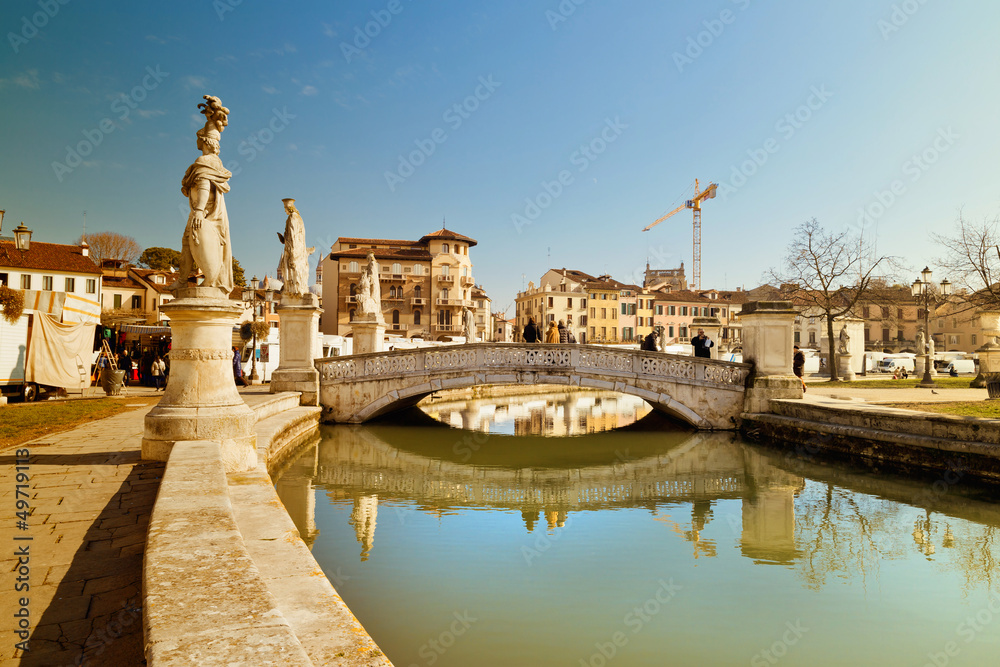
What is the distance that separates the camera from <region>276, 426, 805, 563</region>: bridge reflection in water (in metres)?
8.72

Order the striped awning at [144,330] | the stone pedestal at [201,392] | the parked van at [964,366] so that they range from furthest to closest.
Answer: the parked van at [964,366]
the striped awning at [144,330]
the stone pedestal at [201,392]

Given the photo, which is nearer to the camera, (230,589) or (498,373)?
(230,589)

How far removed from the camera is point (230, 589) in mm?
2367

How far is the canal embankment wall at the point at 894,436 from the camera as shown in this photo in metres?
9.80

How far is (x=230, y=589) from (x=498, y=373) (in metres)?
14.9

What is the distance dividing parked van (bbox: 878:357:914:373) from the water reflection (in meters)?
18.8

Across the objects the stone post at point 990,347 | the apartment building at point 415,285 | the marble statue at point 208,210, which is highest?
the apartment building at point 415,285

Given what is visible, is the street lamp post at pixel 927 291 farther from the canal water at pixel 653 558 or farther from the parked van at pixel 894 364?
the parked van at pixel 894 364

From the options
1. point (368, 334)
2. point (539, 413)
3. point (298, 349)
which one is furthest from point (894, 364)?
point (298, 349)

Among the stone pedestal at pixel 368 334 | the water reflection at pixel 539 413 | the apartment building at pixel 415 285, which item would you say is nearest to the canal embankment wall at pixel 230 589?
the water reflection at pixel 539 413

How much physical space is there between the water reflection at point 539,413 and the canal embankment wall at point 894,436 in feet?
20.6

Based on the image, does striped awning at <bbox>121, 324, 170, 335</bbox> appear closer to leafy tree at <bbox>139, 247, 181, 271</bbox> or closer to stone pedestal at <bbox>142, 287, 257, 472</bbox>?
stone pedestal at <bbox>142, 287, 257, 472</bbox>

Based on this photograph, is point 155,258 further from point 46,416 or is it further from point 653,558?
point 653,558

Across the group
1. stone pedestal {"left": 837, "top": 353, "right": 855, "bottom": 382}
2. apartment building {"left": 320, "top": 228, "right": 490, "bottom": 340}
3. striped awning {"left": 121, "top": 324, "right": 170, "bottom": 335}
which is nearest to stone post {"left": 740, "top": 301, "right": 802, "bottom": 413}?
stone pedestal {"left": 837, "top": 353, "right": 855, "bottom": 382}
